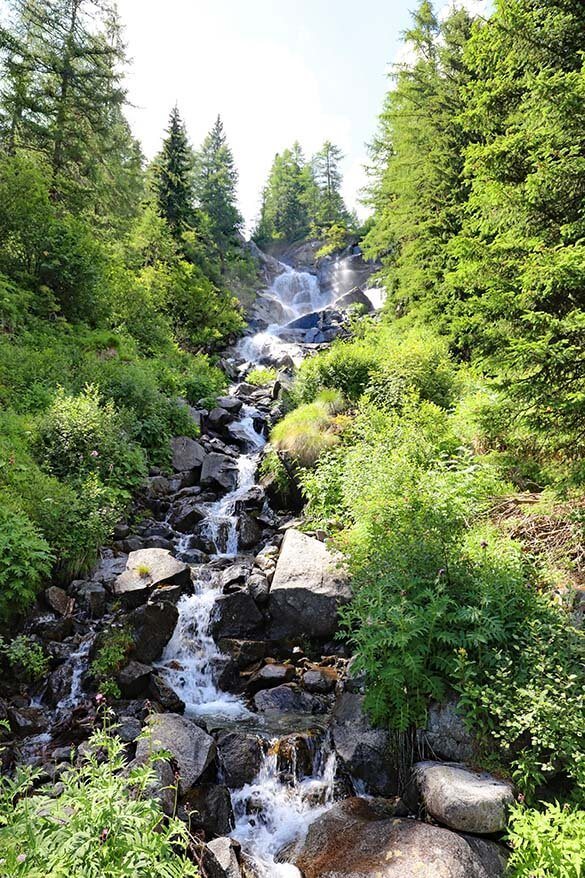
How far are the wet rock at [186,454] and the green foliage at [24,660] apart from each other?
6.12m

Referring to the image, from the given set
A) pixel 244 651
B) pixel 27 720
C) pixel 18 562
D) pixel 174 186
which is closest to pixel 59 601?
pixel 18 562

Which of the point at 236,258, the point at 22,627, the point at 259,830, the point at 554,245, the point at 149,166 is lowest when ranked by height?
the point at 259,830

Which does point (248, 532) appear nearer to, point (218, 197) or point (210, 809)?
point (210, 809)

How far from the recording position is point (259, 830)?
14.1ft

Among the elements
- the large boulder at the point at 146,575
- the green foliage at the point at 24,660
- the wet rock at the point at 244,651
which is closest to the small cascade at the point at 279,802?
the wet rock at the point at 244,651

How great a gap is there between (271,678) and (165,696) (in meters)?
1.32

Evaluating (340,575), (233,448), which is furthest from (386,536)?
(233,448)

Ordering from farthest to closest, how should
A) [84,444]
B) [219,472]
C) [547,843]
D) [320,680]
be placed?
[219,472] → [84,444] → [320,680] → [547,843]

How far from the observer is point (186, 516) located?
959cm

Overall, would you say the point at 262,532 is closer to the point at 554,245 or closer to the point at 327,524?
the point at 327,524

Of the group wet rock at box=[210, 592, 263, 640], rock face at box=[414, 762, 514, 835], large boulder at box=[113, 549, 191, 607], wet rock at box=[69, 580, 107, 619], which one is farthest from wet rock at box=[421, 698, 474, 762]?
wet rock at box=[69, 580, 107, 619]

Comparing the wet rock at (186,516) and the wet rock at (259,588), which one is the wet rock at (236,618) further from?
the wet rock at (186,516)

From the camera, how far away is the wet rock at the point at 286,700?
5570 millimetres

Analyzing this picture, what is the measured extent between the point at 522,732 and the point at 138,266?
21.8 meters
